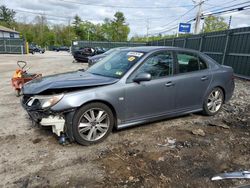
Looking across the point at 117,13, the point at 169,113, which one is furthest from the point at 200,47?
the point at 117,13

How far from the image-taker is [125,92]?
3730 millimetres

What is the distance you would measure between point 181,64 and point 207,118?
149 cm

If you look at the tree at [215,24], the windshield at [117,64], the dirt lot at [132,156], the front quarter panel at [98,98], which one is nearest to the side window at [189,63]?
the windshield at [117,64]

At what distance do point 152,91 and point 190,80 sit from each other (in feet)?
3.31

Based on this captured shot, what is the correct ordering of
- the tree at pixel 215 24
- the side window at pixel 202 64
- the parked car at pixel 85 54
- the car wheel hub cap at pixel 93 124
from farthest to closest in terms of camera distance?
the tree at pixel 215 24 < the parked car at pixel 85 54 < the side window at pixel 202 64 < the car wheel hub cap at pixel 93 124

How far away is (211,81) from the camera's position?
4.87 metres

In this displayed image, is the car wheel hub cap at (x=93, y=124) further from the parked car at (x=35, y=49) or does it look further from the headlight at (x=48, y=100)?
the parked car at (x=35, y=49)

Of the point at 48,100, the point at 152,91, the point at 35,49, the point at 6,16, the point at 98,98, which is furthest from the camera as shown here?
the point at 6,16

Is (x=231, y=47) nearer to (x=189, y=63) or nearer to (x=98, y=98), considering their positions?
(x=189, y=63)

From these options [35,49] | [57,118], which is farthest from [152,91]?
[35,49]

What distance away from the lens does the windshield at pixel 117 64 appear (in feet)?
13.0

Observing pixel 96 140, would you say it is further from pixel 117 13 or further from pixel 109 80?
pixel 117 13

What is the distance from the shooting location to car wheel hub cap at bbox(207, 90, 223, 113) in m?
5.04

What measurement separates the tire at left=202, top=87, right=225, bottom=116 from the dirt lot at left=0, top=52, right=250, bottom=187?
365mm
